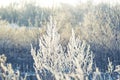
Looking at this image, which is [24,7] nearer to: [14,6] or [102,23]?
[14,6]

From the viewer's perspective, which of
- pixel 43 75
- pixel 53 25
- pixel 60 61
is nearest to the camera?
pixel 60 61

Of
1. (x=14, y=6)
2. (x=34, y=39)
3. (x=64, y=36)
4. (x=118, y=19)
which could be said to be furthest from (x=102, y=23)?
(x=14, y=6)

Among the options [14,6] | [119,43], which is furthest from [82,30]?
[14,6]

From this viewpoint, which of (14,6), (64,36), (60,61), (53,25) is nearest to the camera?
(60,61)

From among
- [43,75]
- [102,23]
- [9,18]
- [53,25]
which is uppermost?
[53,25]

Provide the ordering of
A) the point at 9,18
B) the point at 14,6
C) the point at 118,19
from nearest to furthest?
the point at 118,19
the point at 9,18
the point at 14,6

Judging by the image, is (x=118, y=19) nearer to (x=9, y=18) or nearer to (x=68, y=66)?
(x=68, y=66)

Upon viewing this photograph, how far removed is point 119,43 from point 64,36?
3144 mm

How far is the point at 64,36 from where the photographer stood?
21.0 meters

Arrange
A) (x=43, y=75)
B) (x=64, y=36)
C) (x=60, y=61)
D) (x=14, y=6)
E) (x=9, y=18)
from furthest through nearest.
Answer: (x=14, y=6) < (x=9, y=18) < (x=64, y=36) < (x=43, y=75) < (x=60, y=61)

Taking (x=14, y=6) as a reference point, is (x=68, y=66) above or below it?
above

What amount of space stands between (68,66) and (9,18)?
29.0m

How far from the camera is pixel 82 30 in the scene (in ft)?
69.2

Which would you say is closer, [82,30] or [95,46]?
[95,46]
